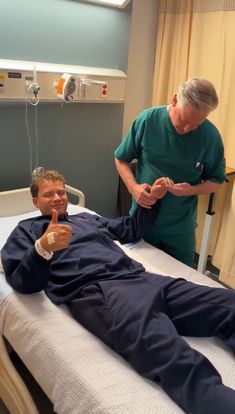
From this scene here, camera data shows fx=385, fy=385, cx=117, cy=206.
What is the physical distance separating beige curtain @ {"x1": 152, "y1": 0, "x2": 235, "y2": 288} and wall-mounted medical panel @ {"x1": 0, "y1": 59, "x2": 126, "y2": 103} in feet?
1.85

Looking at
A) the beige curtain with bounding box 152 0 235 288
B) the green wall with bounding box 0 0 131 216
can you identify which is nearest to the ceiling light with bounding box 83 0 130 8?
the green wall with bounding box 0 0 131 216

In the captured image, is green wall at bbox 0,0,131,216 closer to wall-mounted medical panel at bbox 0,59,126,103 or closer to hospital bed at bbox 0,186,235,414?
wall-mounted medical panel at bbox 0,59,126,103

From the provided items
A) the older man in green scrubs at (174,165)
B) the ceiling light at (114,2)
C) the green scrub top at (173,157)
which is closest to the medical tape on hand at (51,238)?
the older man in green scrubs at (174,165)

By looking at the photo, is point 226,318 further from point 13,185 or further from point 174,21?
point 174,21

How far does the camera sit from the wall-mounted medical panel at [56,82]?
85.0 inches

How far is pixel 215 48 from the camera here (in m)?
2.73

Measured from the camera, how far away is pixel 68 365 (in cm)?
121

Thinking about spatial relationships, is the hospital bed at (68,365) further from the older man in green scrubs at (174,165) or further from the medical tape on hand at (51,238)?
the older man in green scrubs at (174,165)

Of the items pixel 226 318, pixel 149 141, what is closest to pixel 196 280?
pixel 226 318

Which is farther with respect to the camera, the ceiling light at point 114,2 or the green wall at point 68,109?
the ceiling light at point 114,2

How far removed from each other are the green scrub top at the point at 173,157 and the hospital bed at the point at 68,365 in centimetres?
74

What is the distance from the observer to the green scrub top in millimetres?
1897

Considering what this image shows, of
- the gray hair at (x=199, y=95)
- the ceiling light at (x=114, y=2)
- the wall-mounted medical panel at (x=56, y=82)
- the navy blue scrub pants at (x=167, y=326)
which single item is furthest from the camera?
the ceiling light at (x=114, y=2)

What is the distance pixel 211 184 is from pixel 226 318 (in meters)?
0.78
